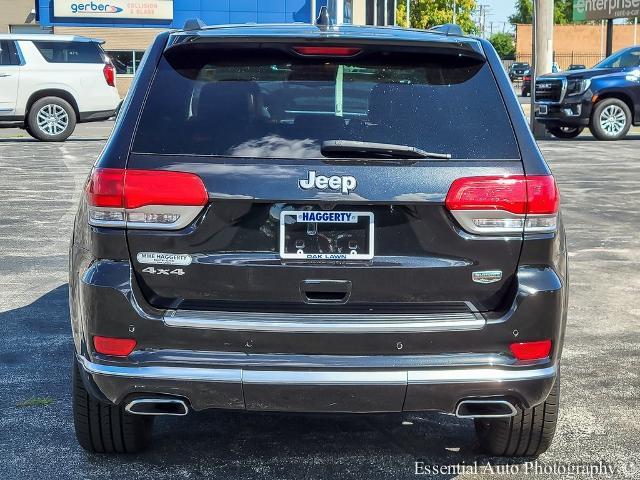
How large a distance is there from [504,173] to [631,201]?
9443 millimetres

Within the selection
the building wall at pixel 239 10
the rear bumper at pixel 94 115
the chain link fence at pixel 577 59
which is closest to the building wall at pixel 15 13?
the building wall at pixel 239 10

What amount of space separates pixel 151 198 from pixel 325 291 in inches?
27.1

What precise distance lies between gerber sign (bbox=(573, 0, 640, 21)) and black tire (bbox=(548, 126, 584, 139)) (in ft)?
71.9

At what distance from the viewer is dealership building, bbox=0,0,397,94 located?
4494 cm

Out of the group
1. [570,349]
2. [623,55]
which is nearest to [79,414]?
[570,349]

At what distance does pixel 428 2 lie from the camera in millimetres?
75562

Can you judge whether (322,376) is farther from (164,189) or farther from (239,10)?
(239,10)

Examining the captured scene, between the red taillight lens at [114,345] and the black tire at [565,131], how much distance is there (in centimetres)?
2135

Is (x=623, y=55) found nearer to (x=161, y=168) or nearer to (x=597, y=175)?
(x=597, y=175)

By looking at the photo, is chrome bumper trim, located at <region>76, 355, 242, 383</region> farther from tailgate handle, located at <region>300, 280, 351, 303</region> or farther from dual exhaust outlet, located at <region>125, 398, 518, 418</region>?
tailgate handle, located at <region>300, 280, 351, 303</region>

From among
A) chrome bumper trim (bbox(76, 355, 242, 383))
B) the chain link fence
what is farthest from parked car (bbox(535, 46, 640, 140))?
the chain link fence

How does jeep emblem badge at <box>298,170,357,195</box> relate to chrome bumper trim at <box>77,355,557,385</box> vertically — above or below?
above

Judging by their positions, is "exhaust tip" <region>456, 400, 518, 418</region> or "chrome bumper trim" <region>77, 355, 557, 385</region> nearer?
"chrome bumper trim" <region>77, 355, 557, 385</region>

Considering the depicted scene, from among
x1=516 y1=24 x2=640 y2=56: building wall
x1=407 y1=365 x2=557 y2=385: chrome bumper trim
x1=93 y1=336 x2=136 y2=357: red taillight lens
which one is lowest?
x1=407 y1=365 x2=557 y2=385: chrome bumper trim
